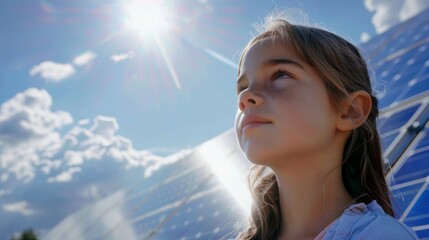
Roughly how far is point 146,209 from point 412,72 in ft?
21.0

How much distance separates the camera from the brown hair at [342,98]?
8.84ft

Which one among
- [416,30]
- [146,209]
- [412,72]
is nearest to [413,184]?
[412,72]

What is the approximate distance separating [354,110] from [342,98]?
5.7 inches

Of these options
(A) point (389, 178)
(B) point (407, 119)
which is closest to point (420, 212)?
(A) point (389, 178)

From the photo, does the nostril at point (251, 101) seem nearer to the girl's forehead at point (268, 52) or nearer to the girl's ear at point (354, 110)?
the girl's forehead at point (268, 52)

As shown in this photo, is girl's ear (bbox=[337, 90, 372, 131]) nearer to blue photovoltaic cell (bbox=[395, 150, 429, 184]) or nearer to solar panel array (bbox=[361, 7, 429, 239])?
solar panel array (bbox=[361, 7, 429, 239])

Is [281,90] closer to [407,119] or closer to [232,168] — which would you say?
[407,119]

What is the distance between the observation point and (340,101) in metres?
2.70

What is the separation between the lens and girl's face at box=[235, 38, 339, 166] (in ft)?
8.13

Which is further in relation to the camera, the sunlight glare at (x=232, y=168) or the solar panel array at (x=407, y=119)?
the sunlight glare at (x=232, y=168)

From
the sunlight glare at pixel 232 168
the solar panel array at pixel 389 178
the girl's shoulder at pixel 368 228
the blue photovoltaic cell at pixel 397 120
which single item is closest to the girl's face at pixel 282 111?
the girl's shoulder at pixel 368 228

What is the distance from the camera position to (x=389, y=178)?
4512 millimetres

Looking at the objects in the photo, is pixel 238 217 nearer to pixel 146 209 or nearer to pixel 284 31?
pixel 284 31

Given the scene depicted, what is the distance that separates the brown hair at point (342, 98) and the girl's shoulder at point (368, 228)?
48cm
